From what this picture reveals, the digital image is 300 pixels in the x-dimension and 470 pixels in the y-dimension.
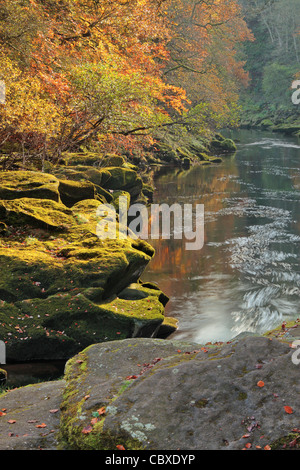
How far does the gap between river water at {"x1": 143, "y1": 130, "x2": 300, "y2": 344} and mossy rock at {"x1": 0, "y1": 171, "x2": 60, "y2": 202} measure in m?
3.41

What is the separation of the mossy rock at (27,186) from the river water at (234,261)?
A: 3.41 meters

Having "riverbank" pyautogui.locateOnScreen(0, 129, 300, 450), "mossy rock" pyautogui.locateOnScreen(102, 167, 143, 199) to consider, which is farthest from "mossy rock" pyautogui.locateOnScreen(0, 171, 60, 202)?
"riverbank" pyautogui.locateOnScreen(0, 129, 300, 450)

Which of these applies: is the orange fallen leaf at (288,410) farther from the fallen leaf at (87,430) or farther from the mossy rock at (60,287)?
the mossy rock at (60,287)

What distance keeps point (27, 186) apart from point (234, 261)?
6.33m

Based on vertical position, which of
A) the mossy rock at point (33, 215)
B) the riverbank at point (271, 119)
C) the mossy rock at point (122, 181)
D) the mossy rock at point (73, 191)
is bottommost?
the mossy rock at point (33, 215)

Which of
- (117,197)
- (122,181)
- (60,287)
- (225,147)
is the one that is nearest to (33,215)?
(60,287)

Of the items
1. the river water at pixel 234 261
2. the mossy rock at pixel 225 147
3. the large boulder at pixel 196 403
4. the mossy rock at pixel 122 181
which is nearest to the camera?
the large boulder at pixel 196 403

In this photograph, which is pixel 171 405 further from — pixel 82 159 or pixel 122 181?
pixel 122 181

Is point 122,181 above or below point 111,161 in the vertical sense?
below

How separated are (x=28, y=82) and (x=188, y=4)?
75.0 feet

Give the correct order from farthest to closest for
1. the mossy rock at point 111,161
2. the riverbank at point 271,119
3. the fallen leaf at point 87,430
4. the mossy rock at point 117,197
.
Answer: the riverbank at point 271,119 → the mossy rock at point 111,161 → the mossy rock at point 117,197 → the fallen leaf at point 87,430

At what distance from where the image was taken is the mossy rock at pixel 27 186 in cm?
1075

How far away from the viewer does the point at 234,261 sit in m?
13.8

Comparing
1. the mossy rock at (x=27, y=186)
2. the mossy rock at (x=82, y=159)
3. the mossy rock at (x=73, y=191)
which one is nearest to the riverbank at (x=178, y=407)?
the mossy rock at (x=27, y=186)
